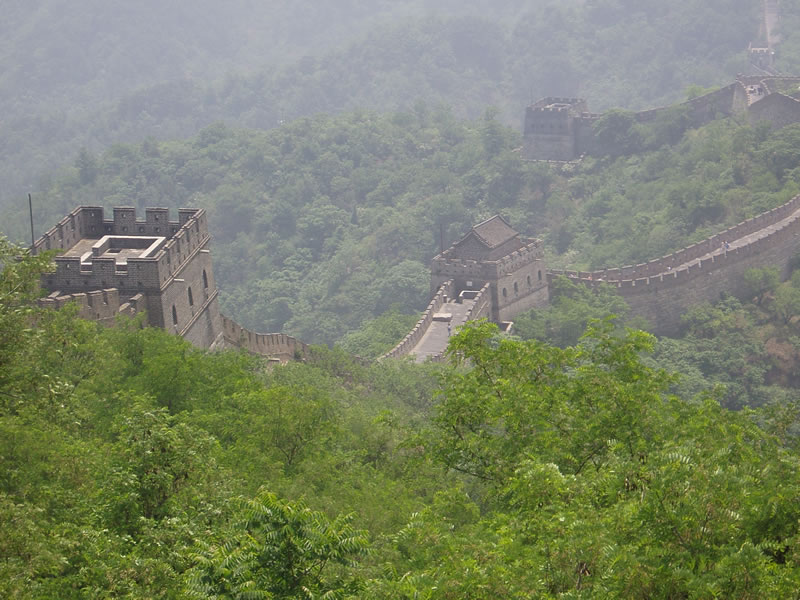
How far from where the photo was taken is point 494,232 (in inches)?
2052

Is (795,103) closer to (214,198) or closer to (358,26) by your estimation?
(214,198)

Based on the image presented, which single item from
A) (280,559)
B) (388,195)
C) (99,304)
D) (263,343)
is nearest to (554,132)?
(388,195)

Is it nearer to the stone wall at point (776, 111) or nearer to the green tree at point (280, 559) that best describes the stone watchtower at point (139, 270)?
the green tree at point (280, 559)

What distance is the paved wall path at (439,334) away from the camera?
46.2 m

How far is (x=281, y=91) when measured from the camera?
418 feet

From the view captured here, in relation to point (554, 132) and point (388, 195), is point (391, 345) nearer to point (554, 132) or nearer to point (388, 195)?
point (554, 132)

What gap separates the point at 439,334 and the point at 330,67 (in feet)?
279

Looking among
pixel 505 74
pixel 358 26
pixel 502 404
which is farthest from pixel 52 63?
pixel 502 404

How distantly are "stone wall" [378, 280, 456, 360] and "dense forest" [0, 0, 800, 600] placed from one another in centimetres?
239

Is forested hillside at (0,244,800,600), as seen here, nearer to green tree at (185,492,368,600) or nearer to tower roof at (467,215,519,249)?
green tree at (185,492,368,600)

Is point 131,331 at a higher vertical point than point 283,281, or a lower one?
higher

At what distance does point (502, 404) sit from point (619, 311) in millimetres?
33718

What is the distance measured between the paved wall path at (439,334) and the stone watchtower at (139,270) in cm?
1027

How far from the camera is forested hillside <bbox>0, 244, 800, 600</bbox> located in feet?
41.1
